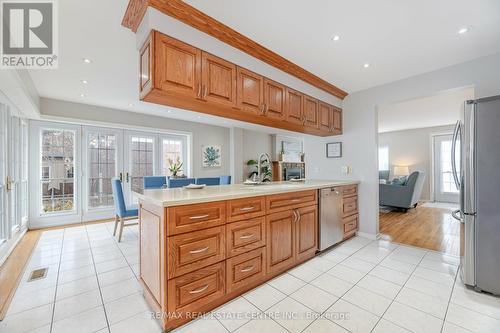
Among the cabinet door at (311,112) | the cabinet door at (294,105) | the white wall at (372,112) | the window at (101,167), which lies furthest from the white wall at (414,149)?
the window at (101,167)

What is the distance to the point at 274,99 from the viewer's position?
2600 millimetres

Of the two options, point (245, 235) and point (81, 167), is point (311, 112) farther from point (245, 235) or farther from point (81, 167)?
point (81, 167)

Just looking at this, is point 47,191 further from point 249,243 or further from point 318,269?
point 318,269

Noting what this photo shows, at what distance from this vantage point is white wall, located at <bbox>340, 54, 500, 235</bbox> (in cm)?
264

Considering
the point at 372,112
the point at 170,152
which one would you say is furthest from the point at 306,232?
the point at 170,152

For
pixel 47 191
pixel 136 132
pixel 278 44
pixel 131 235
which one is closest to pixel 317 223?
pixel 278 44

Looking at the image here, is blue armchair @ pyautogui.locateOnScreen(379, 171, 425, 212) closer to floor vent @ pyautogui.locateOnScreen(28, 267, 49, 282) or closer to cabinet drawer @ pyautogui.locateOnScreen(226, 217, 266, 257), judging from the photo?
cabinet drawer @ pyautogui.locateOnScreen(226, 217, 266, 257)

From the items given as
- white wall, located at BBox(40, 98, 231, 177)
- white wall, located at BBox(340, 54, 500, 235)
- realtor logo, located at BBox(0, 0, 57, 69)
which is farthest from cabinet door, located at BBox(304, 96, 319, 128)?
white wall, located at BBox(40, 98, 231, 177)

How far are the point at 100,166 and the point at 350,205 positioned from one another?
17.1 ft

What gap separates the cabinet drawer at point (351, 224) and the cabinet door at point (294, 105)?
1.67m

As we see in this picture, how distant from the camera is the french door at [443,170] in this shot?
664 cm

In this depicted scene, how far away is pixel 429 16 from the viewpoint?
1.83 m

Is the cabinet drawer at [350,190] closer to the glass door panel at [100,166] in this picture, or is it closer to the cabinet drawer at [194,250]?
the cabinet drawer at [194,250]

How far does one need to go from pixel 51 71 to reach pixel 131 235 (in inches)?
106
